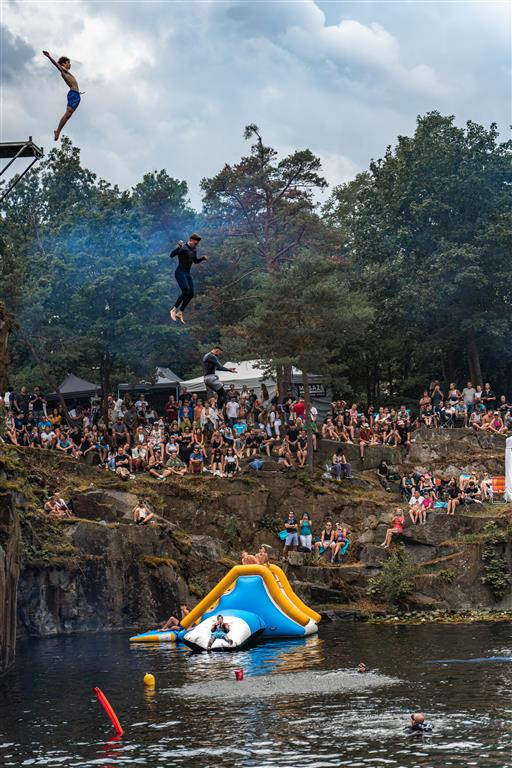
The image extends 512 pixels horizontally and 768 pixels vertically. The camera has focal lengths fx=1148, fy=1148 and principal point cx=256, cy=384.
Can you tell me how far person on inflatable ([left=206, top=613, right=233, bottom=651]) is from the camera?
37656 mm

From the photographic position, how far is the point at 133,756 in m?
22.9

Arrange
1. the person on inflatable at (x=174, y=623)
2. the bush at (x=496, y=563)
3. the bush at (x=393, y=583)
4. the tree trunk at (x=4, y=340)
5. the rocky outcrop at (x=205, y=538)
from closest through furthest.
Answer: the tree trunk at (x=4, y=340)
the person on inflatable at (x=174, y=623)
the rocky outcrop at (x=205, y=538)
the bush at (x=393, y=583)
the bush at (x=496, y=563)

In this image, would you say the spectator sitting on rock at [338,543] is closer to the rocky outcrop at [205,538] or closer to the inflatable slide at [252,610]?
the rocky outcrop at [205,538]

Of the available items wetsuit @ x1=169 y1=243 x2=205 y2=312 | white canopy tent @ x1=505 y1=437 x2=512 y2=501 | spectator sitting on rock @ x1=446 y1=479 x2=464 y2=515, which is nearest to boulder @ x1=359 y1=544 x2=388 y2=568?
spectator sitting on rock @ x1=446 y1=479 x2=464 y2=515

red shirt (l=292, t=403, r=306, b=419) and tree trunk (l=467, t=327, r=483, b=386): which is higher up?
tree trunk (l=467, t=327, r=483, b=386)

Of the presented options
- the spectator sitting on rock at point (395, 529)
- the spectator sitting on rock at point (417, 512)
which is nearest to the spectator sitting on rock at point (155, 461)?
the spectator sitting on rock at point (395, 529)

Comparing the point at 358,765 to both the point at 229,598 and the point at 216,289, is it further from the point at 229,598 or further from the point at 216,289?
the point at 216,289

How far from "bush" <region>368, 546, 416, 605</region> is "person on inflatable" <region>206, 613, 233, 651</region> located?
10.0 m

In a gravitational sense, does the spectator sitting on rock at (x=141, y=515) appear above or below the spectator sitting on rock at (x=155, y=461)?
below

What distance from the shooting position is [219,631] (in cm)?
3788

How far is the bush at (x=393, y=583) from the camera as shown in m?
46.2

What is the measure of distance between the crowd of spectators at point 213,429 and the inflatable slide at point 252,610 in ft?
28.2

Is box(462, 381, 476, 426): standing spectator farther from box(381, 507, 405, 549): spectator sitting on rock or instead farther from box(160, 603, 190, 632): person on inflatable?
box(160, 603, 190, 632): person on inflatable

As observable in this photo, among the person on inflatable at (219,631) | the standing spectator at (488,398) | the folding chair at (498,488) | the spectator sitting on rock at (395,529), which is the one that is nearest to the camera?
the person on inflatable at (219,631)
